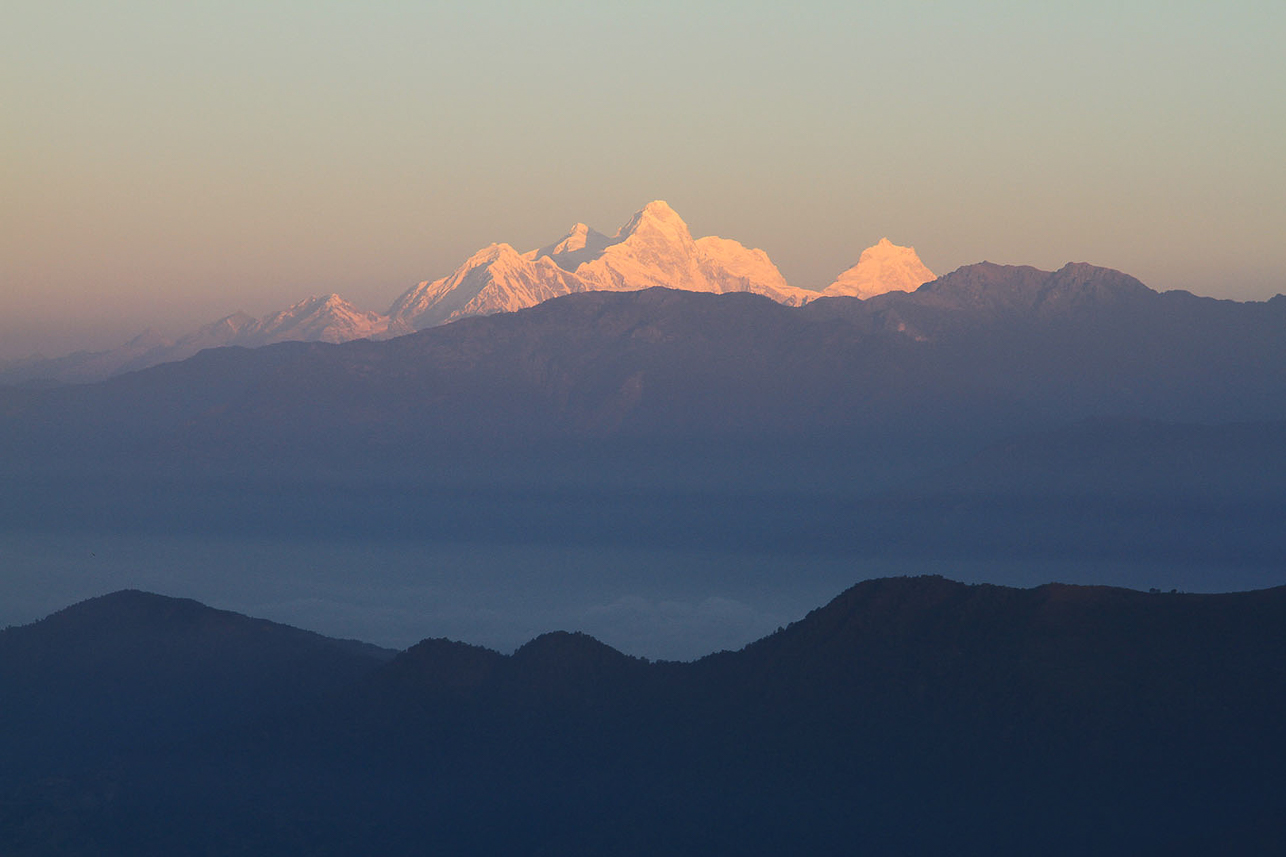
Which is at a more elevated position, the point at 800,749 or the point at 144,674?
the point at 144,674

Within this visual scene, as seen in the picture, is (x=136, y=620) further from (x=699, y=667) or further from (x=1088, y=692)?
(x=1088, y=692)

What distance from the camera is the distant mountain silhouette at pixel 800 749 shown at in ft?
366

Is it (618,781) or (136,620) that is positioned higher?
(136,620)

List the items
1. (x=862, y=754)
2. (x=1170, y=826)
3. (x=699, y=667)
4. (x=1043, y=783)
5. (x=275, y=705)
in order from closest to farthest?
(x=1170, y=826) < (x=1043, y=783) < (x=862, y=754) < (x=699, y=667) < (x=275, y=705)

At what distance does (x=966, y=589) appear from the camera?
13312 cm

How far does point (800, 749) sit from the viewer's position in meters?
126

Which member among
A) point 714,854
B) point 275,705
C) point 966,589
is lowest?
point 714,854

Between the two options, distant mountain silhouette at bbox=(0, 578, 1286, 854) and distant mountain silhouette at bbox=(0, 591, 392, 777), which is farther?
distant mountain silhouette at bbox=(0, 591, 392, 777)

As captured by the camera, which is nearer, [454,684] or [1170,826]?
[1170,826]

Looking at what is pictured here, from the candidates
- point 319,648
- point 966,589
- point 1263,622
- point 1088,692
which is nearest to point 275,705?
point 319,648

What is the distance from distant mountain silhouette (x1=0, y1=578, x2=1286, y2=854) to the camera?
111438 mm

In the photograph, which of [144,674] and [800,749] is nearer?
[800,749]

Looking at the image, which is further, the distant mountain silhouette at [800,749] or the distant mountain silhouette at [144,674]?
the distant mountain silhouette at [144,674]

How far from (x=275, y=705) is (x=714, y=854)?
5469 cm
